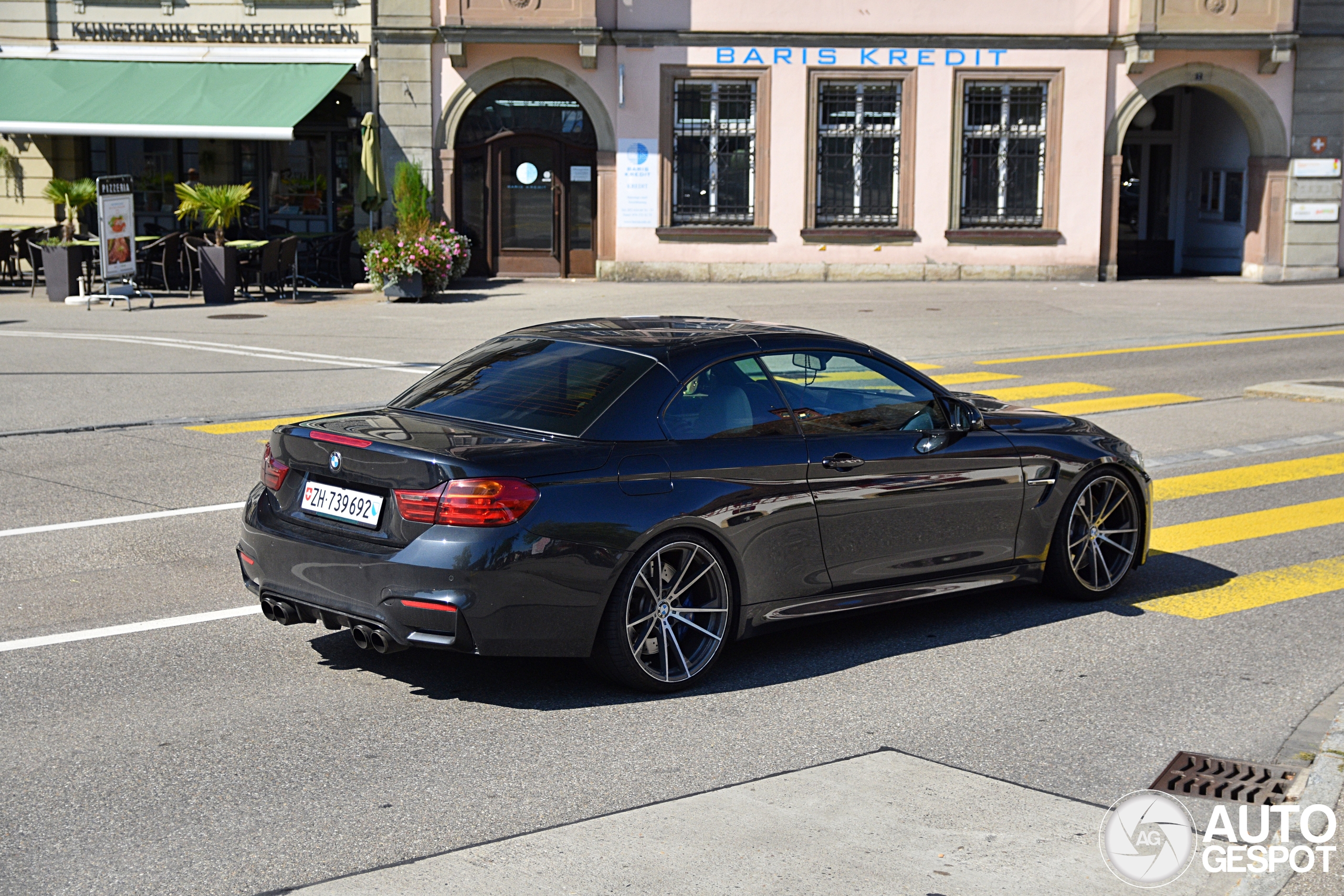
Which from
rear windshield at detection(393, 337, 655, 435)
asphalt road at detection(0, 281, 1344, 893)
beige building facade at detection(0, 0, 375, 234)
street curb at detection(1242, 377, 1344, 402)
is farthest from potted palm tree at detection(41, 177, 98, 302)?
rear windshield at detection(393, 337, 655, 435)

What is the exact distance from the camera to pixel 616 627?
5.59 m

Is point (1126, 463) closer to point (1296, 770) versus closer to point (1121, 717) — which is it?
point (1121, 717)

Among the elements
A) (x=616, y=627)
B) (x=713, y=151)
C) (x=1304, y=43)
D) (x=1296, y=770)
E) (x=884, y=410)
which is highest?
(x=1304, y=43)

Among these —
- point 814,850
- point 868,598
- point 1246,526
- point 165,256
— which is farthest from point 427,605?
point 165,256

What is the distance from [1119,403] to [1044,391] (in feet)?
2.98

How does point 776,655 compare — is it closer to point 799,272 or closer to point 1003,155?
point 799,272

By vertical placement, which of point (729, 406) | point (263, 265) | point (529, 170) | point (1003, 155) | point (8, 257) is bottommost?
point (729, 406)

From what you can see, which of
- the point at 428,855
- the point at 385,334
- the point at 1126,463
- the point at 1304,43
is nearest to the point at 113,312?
the point at 385,334

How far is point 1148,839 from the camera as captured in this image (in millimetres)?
4461

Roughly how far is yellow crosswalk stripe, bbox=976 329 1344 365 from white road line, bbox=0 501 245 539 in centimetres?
1029

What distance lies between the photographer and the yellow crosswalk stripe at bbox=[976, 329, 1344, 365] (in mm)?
17719

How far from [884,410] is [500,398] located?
1697mm

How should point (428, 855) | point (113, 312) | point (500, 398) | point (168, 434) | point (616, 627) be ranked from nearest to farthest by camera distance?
point (428, 855) < point (616, 627) < point (500, 398) < point (168, 434) < point (113, 312)

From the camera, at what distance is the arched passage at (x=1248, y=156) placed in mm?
28453
